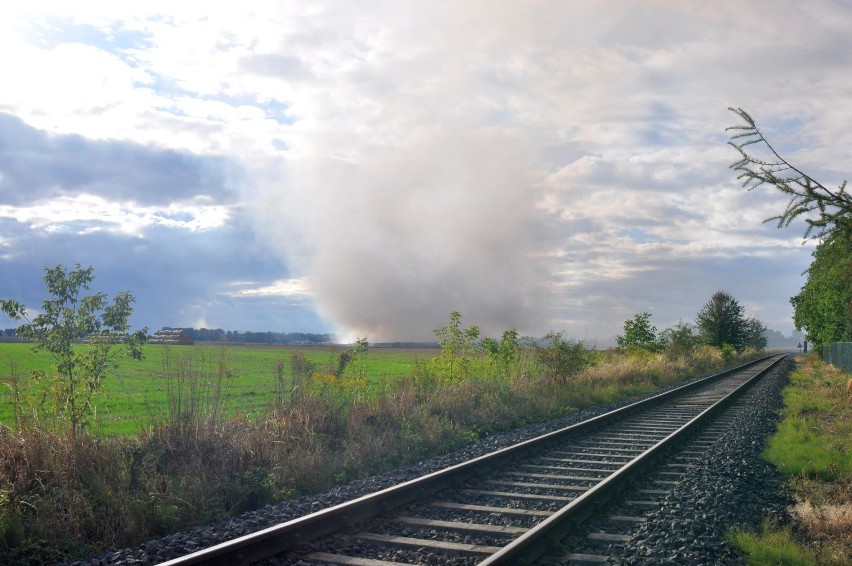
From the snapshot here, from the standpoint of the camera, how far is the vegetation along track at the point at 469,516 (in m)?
5.97

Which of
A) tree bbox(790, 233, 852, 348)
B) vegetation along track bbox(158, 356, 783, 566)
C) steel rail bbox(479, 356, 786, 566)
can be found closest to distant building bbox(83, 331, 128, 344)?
vegetation along track bbox(158, 356, 783, 566)

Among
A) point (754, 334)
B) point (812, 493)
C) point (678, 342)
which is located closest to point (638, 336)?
point (678, 342)

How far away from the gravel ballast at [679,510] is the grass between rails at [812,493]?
254 mm

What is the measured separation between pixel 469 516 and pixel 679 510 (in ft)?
7.53

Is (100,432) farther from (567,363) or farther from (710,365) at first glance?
(710,365)

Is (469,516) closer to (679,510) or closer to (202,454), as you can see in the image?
(679,510)

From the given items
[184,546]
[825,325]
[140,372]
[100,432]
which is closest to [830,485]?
[184,546]

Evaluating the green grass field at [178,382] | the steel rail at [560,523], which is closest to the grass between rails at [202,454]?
the green grass field at [178,382]

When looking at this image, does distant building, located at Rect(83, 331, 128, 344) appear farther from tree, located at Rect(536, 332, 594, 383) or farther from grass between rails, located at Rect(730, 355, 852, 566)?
tree, located at Rect(536, 332, 594, 383)

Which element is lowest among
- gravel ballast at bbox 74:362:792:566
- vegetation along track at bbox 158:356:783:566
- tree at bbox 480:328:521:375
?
gravel ballast at bbox 74:362:792:566

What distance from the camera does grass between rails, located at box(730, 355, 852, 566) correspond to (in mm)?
6340

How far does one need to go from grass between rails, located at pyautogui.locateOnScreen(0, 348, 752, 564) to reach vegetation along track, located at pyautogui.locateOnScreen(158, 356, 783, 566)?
1.79m

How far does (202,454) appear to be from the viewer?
9070 mm

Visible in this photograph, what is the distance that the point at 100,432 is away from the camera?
8.84 meters
